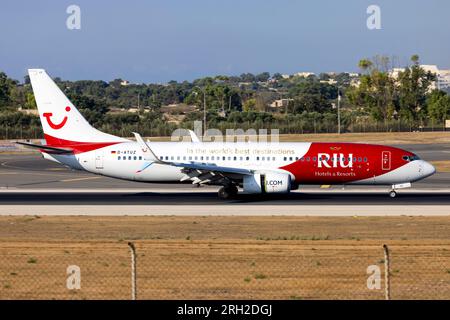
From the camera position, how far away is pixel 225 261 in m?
23.6

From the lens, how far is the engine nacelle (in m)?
44.7

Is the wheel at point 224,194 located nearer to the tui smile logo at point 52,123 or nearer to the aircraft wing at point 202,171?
the aircraft wing at point 202,171

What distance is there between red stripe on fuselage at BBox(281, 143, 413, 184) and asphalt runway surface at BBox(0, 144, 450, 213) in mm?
1252

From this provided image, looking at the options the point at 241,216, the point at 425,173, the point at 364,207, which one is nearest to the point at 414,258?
the point at 241,216

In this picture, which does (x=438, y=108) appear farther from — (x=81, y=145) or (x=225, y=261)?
(x=225, y=261)

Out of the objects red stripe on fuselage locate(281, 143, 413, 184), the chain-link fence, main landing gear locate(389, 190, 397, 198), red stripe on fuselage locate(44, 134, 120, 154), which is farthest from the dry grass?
red stripe on fuselage locate(44, 134, 120, 154)

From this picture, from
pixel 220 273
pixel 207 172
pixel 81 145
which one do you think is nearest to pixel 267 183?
pixel 207 172

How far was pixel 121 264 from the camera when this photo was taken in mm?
23406

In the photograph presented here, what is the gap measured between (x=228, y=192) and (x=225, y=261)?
900 inches

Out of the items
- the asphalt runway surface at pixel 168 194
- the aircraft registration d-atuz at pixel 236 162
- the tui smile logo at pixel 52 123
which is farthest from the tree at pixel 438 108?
the tui smile logo at pixel 52 123

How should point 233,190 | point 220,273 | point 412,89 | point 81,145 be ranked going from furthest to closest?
1. point 412,89
2. point 81,145
3. point 233,190
4. point 220,273

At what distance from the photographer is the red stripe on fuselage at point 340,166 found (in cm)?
4619
